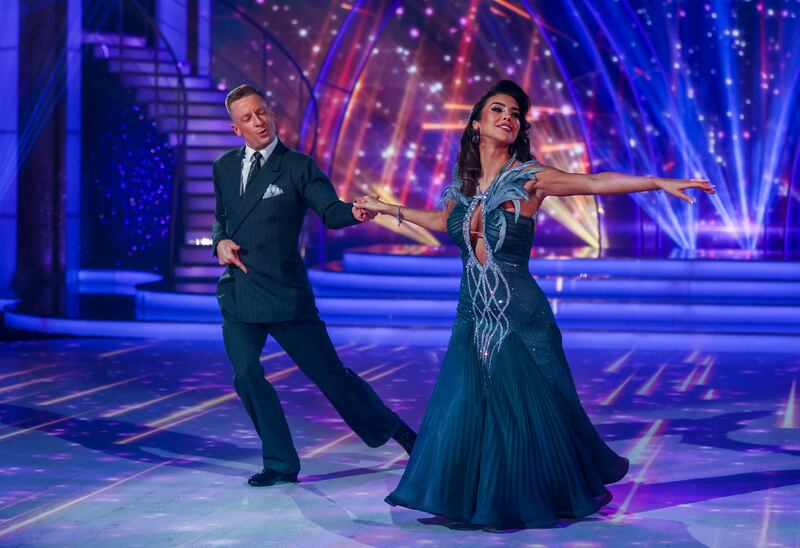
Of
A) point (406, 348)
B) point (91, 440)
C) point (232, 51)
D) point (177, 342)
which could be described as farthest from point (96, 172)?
point (91, 440)

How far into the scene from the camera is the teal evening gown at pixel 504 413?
12.3 feet

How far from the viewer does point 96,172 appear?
14.6 m

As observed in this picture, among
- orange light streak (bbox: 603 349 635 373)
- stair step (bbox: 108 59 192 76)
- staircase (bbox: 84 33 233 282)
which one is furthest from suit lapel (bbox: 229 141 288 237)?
stair step (bbox: 108 59 192 76)

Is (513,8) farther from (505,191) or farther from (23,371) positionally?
(505,191)

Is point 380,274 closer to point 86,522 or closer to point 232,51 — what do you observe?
point 232,51

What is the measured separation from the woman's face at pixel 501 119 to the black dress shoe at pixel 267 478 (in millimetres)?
1454

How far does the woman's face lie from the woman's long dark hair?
24 mm

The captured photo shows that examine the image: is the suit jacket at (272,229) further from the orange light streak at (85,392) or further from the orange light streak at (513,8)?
the orange light streak at (513,8)

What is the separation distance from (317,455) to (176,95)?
362 inches

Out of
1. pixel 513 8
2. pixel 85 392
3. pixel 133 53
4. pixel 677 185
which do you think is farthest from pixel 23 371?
pixel 513 8

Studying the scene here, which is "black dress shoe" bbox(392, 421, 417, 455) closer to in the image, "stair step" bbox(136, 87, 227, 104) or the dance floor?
the dance floor

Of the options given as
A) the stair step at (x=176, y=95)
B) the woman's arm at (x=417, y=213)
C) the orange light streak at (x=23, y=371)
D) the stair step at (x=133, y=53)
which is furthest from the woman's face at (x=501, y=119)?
the stair step at (x=133, y=53)

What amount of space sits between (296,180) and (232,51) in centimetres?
1222

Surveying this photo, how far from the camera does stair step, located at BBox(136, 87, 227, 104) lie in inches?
528
